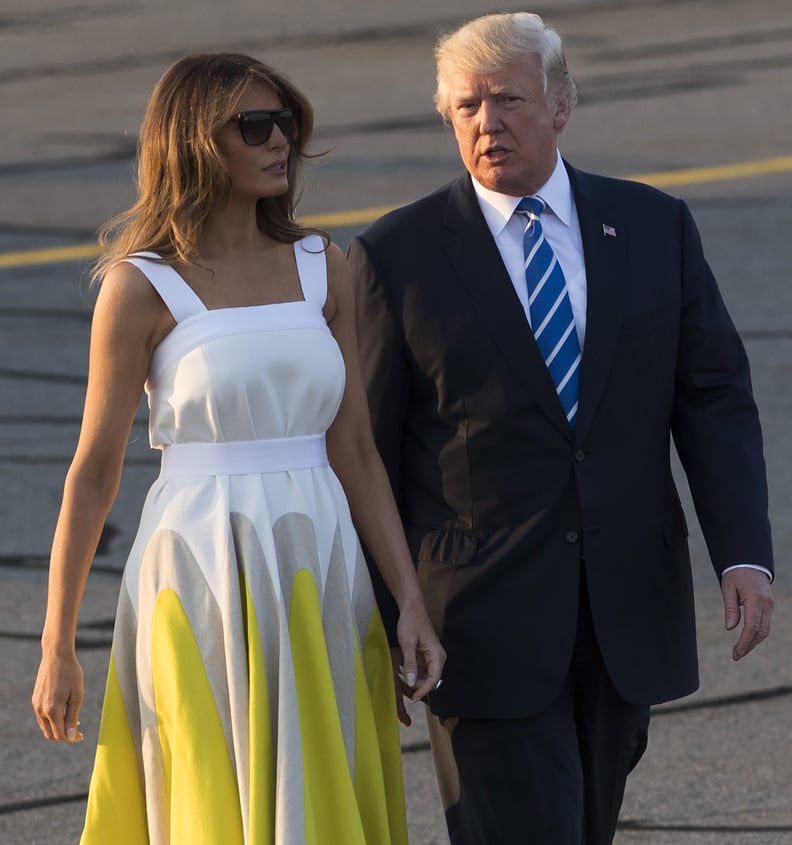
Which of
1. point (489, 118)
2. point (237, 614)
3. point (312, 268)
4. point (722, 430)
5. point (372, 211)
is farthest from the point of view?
point (372, 211)

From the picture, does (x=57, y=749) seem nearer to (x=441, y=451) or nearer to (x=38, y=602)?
(x=38, y=602)

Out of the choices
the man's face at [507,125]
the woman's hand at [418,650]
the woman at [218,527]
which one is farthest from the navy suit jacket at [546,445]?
the woman at [218,527]

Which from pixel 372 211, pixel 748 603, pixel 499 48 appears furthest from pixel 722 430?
pixel 372 211

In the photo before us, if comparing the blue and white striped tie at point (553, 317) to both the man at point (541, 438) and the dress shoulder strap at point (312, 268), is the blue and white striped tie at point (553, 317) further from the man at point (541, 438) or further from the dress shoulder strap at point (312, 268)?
the dress shoulder strap at point (312, 268)

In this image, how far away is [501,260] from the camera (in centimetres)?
401

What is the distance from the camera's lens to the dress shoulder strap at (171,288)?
3.54m

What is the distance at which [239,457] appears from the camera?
142 inches

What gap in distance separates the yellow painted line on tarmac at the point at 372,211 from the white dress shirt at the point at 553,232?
788 centimetres

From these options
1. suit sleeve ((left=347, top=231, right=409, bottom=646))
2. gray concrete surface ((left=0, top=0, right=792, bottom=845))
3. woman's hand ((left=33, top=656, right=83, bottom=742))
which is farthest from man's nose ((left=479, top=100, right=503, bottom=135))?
woman's hand ((left=33, top=656, right=83, bottom=742))

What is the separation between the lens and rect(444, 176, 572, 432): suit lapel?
3914 millimetres

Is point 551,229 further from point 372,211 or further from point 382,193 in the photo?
point 382,193

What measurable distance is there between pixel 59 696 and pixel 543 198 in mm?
1531

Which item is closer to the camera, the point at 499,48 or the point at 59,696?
the point at 59,696

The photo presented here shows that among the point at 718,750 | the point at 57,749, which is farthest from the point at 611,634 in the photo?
the point at 57,749
